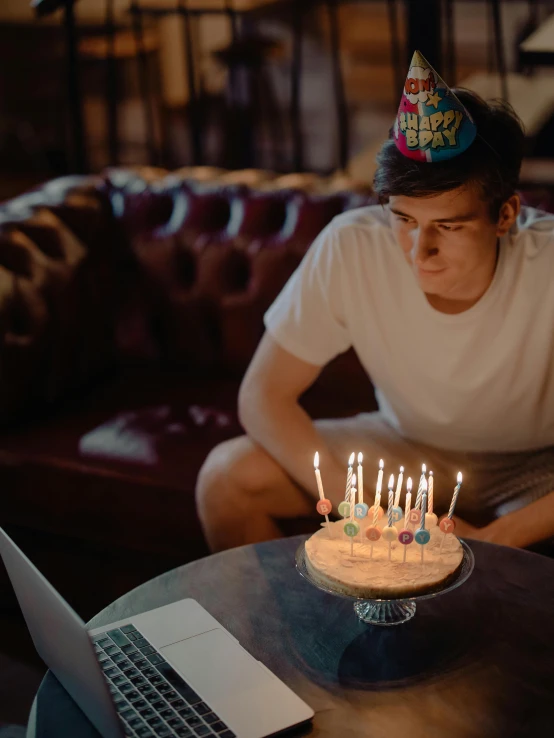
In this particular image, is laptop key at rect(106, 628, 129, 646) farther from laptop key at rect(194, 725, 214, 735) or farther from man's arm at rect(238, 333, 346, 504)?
man's arm at rect(238, 333, 346, 504)

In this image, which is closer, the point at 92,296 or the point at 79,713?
the point at 79,713

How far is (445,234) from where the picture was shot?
1.54 m

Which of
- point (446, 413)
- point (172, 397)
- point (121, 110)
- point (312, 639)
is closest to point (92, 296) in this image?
point (172, 397)

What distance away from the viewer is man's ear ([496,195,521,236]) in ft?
5.32

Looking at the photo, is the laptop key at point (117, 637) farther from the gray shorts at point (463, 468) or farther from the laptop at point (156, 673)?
the gray shorts at point (463, 468)

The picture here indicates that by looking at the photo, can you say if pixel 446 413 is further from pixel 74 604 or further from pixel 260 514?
pixel 74 604

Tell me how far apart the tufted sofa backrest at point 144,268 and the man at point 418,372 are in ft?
1.85

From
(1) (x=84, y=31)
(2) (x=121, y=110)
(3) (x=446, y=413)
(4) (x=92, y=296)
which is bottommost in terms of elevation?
(3) (x=446, y=413)

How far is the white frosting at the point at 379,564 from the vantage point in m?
1.17

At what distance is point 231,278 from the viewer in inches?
97.0

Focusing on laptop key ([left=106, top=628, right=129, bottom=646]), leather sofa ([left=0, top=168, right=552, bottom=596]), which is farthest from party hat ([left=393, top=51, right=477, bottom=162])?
laptop key ([left=106, top=628, right=129, bottom=646])

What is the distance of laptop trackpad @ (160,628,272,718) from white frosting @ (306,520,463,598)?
149 millimetres

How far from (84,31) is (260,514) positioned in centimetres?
462

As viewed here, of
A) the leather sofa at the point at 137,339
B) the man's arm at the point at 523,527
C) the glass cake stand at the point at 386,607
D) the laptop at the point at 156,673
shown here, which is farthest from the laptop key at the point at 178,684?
the leather sofa at the point at 137,339
